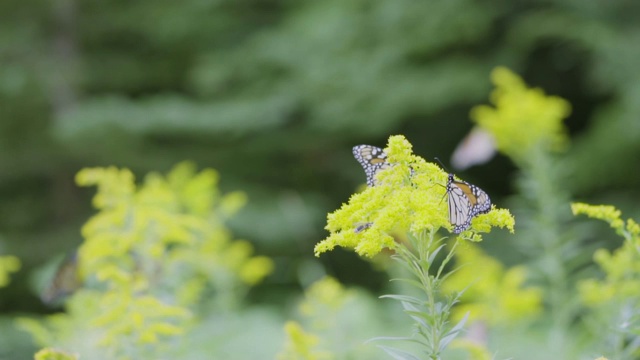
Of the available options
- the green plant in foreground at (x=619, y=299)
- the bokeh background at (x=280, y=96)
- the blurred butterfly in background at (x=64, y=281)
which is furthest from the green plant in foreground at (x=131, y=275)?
the bokeh background at (x=280, y=96)

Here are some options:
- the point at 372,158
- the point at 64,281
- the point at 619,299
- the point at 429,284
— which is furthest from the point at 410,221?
the point at 64,281

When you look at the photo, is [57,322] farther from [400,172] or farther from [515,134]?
[515,134]

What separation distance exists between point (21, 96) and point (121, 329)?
6.39 metres

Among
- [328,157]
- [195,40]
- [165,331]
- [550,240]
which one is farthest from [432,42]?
[165,331]

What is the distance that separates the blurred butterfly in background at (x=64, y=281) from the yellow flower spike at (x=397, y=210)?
6.02ft

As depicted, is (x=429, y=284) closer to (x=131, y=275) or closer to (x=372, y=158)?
(x=372, y=158)

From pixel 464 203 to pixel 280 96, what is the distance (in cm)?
596

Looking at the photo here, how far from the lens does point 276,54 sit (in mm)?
7297

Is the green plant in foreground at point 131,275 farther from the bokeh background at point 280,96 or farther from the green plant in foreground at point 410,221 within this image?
the bokeh background at point 280,96

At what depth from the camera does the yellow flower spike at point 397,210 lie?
58.2 inches

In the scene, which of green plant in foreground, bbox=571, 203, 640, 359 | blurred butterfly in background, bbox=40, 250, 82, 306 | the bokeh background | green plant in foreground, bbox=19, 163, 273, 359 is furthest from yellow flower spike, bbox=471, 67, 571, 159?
the bokeh background

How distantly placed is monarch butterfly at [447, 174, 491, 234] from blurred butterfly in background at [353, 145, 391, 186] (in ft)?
0.48

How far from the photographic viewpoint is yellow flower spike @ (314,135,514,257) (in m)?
1.48

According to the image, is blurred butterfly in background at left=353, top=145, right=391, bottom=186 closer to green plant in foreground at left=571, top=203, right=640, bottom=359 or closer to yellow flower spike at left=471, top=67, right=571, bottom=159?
green plant in foreground at left=571, top=203, right=640, bottom=359
